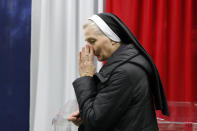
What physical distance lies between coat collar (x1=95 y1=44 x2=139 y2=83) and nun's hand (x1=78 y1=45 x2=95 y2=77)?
7 centimetres

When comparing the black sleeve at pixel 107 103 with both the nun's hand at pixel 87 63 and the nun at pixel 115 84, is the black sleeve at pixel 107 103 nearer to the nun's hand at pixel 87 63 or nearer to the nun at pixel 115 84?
the nun at pixel 115 84

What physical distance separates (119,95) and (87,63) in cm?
21

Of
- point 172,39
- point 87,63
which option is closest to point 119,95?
point 87,63

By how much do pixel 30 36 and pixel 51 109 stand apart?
67cm

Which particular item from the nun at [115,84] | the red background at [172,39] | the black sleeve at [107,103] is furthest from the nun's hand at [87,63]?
the red background at [172,39]

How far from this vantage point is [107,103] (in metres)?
1.03

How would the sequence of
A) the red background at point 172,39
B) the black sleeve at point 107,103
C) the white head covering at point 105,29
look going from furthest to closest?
the red background at point 172,39, the white head covering at point 105,29, the black sleeve at point 107,103

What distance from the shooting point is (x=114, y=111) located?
104 cm

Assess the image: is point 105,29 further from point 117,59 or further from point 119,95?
point 119,95

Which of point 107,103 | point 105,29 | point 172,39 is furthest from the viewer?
point 172,39

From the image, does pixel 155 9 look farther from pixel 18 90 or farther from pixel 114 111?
pixel 114 111

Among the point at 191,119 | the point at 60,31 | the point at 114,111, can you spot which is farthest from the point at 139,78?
the point at 60,31

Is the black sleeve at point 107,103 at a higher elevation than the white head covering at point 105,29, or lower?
lower

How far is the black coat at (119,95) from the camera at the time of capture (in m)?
1.04
